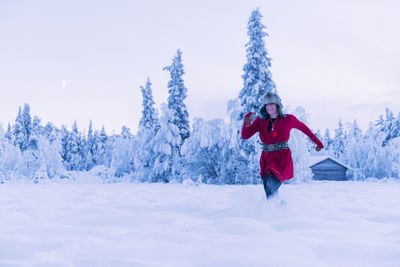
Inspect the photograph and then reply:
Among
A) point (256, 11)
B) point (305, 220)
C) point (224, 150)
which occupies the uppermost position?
point (256, 11)

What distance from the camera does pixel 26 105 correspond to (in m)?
44.9

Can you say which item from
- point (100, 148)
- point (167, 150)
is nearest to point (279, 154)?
point (167, 150)

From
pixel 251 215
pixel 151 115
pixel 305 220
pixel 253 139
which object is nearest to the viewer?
pixel 305 220

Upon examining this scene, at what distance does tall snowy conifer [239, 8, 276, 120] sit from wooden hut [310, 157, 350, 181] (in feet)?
53.7

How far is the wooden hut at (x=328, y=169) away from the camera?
2905 centimetres

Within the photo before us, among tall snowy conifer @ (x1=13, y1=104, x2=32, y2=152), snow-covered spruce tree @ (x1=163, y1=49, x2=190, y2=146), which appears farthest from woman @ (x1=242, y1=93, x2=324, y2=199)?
tall snowy conifer @ (x1=13, y1=104, x2=32, y2=152)

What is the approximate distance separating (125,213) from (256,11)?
15400 mm

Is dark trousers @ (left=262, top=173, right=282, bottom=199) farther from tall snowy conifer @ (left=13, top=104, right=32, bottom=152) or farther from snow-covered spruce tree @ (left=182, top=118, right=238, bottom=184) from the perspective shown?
tall snowy conifer @ (left=13, top=104, right=32, bottom=152)

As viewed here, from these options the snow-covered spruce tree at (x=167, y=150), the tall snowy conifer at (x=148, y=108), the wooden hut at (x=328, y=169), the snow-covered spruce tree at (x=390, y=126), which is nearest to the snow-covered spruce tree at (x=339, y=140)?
the snow-covered spruce tree at (x=390, y=126)

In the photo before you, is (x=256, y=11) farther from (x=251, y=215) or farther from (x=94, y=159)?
(x=94, y=159)

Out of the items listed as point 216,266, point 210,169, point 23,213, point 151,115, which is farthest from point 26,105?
point 216,266

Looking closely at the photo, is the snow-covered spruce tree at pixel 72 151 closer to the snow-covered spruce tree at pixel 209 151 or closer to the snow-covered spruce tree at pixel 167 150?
the snow-covered spruce tree at pixel 167 150

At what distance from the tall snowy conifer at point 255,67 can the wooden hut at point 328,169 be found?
644 inches

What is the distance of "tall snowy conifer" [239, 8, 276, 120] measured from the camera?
1572 cm
